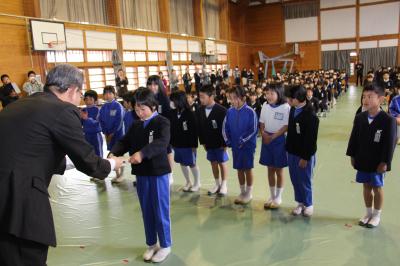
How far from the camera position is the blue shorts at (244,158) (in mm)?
4039

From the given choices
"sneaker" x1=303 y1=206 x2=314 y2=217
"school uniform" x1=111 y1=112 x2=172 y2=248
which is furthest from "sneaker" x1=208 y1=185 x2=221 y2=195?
"school uniform" x1=111 y1=112 x2=172 y2=248

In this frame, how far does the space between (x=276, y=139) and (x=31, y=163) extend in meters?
2.81

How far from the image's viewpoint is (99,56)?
13.4m

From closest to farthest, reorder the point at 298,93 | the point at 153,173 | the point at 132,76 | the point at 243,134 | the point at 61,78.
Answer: the point at 61,78 < the point at 153,173 < the point at 298,93 < the point at 243,134 < the point at 132,76

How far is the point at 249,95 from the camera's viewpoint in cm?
802

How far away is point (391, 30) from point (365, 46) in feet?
5.89

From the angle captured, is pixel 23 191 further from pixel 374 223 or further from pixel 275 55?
pixel 275 55

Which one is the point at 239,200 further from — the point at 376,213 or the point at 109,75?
the point at 109,75

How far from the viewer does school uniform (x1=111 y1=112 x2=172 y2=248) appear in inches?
113

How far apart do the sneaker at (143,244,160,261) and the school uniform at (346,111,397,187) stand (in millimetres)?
2045

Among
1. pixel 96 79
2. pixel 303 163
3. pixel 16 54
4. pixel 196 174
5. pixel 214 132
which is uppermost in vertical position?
pixel 16 54

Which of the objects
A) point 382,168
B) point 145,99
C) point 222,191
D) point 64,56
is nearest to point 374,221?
point 382,168

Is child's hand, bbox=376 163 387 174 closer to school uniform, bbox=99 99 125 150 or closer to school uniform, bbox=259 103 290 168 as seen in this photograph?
school uniform, bbox=259 103 290 168

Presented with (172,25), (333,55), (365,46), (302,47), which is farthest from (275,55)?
(172,25)
